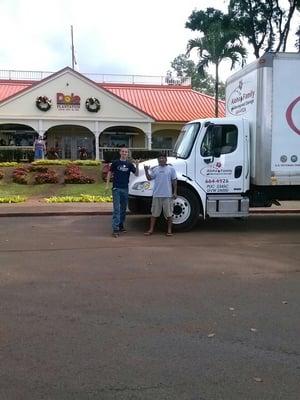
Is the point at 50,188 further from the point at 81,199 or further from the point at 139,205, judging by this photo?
the point at 139,205

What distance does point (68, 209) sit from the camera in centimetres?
1600

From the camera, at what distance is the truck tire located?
11.7m

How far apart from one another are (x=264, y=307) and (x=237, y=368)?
1.80 m

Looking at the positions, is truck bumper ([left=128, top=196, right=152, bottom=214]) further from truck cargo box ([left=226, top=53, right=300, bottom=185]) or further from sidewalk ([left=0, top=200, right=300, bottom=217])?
sidewalk ([left=0, top=200, right=300, bottom=217])

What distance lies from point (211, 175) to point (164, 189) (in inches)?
49.1

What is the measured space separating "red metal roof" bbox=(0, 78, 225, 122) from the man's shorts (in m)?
24.7

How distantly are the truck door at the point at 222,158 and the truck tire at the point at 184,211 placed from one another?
37cm

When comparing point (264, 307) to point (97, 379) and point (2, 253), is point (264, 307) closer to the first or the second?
point (97, 379)

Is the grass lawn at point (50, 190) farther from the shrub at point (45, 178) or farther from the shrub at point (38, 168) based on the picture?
the shrub at point (38, 168)

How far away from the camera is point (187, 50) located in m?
32.5

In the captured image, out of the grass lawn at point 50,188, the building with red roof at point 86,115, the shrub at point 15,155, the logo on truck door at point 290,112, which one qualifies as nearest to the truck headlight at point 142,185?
the logo on truck door at point 290,112

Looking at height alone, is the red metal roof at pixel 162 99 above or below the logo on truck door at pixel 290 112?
above

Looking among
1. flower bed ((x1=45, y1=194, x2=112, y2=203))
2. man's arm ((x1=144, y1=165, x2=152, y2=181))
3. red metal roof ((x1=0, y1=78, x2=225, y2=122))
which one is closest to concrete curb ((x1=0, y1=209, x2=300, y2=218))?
flower bed ((x1=45, y1=194, x2=112, y2=203))

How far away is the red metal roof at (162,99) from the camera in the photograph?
121ft
